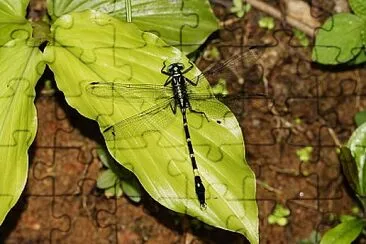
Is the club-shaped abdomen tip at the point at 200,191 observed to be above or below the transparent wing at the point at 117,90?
below

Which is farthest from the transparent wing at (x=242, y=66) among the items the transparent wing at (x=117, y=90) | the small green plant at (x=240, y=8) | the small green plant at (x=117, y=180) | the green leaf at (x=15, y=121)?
the green leaf at (x=15, y=121)

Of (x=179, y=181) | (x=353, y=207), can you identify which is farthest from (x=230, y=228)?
(x=353, y=207)

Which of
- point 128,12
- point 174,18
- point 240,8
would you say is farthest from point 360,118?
point 128,12

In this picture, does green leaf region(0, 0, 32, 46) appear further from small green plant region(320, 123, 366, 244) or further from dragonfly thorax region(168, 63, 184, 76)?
small green plant region(320, 123, 366, 244)

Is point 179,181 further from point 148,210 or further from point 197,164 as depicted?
point 148,210

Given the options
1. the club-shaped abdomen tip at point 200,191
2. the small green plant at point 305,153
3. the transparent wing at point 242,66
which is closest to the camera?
the club-shaped abdomen tip at point 200,191

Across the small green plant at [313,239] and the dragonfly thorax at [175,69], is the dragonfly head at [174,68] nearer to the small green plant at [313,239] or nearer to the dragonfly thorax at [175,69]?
the dragonfly thorax at [175,69]

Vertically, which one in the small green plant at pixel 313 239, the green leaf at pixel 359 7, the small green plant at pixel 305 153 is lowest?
the small green plant at pixel 313 239
